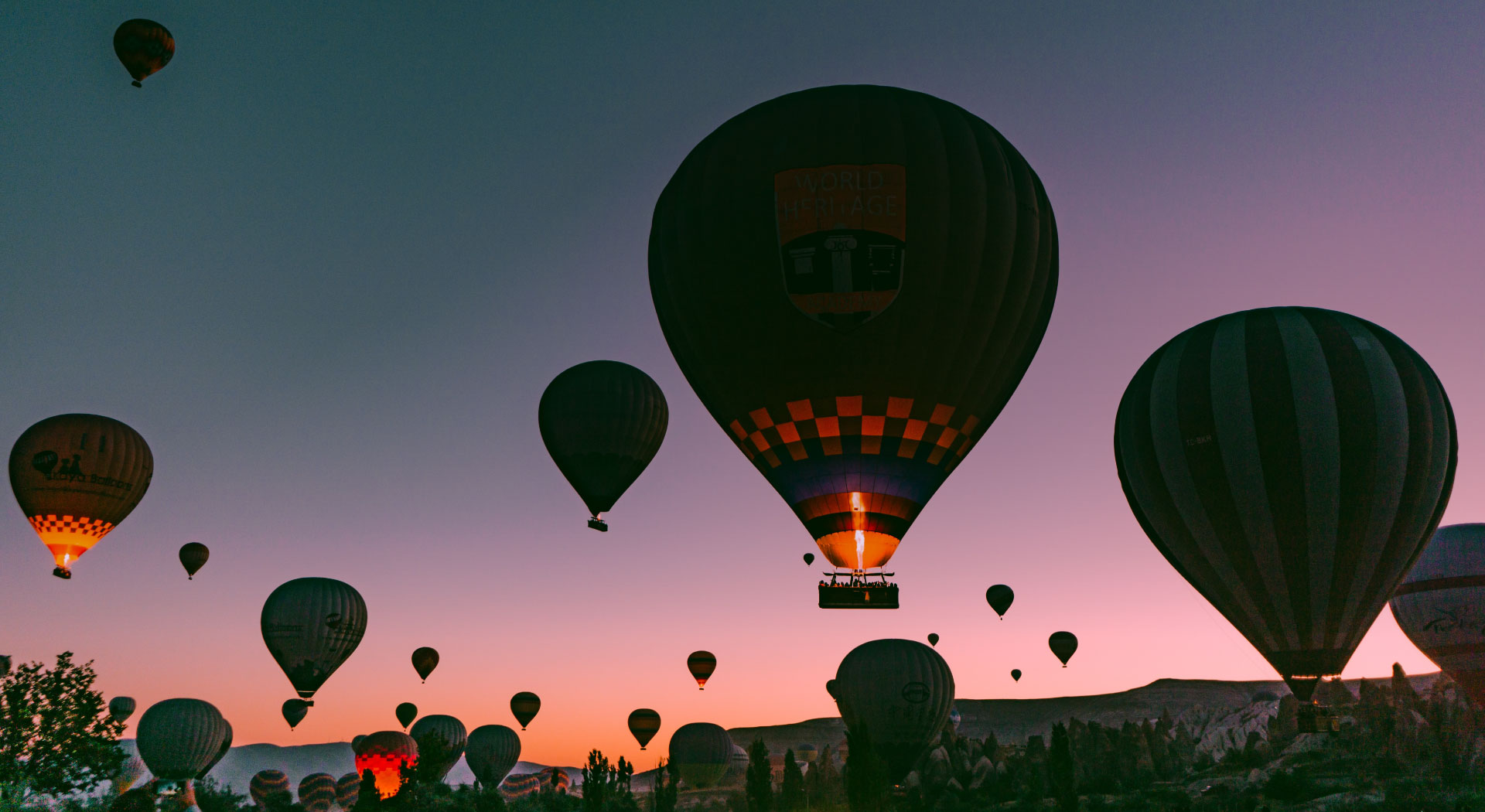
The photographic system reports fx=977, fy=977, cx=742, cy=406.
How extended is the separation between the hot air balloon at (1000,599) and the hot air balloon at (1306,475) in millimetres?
33303

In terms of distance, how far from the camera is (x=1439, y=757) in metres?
64.1

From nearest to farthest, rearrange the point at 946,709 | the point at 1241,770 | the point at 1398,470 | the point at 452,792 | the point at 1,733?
the point at 1398,470 < the point at 1,733 < the point at 452,792 < the point at 946,709 < the point at 1241,770

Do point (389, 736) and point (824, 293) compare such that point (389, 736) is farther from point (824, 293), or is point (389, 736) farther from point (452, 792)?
point (824, 293)

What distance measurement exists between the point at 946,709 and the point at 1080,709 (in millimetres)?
154310

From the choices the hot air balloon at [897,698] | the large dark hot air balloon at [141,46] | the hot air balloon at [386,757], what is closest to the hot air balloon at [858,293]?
the large dark hot air balloon at [141,46]

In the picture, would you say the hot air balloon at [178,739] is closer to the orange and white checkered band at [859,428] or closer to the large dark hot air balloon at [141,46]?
the large dark hot air balloon at [141,46]

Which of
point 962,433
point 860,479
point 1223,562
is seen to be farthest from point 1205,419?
point 860,479

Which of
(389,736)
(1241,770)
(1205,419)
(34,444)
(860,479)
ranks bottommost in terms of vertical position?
(1241,770)

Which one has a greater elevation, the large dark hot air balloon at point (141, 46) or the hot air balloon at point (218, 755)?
the large dark hot air balloon at point (141, 46)

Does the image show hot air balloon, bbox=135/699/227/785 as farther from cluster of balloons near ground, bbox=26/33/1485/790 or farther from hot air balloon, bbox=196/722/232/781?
cluster of balloons near ground, bbox=26/33/1485/790

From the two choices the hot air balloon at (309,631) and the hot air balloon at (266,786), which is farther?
the hot air balloon at (266,786)

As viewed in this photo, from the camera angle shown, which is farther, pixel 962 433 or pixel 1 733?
pixel 1 733

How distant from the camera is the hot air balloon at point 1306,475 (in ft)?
82.0

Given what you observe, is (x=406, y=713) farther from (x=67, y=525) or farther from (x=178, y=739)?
(x=67, y=525)
